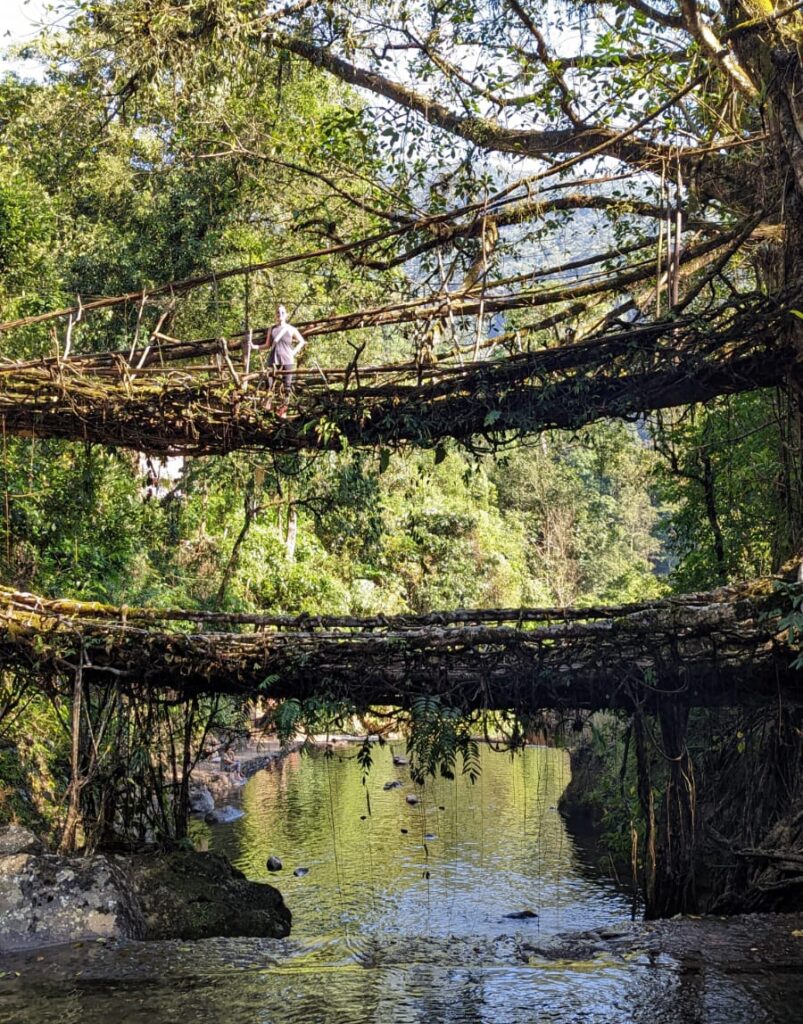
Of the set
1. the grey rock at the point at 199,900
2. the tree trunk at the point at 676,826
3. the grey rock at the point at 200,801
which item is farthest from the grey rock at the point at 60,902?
the grey rock at the point at 200,801

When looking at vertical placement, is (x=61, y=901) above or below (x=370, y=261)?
below

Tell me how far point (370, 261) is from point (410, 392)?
3.58m

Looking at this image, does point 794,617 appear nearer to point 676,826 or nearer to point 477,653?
point 676,826

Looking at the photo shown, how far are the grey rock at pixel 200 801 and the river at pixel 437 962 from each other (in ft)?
10.4

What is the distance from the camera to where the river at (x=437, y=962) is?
Answer: 6.88m

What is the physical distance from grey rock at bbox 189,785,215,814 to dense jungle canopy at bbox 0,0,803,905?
3.00m

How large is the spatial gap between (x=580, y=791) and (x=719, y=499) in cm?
476

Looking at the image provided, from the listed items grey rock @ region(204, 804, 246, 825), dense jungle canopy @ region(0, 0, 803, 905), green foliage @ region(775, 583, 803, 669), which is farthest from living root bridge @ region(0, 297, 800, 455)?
grey rock @ region(204, 804, 246, 825)

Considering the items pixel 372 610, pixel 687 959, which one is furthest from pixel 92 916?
pixel 372 610

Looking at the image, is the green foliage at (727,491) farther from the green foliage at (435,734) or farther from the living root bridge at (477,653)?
the green foliage at (435,734)

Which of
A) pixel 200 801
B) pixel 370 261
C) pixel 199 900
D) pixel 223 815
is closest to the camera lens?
pixel 199 900

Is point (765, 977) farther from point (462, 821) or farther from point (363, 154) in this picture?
point (363, 154)

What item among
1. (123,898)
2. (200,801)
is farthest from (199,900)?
(200,801)

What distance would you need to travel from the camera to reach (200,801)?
16188 millimetres
